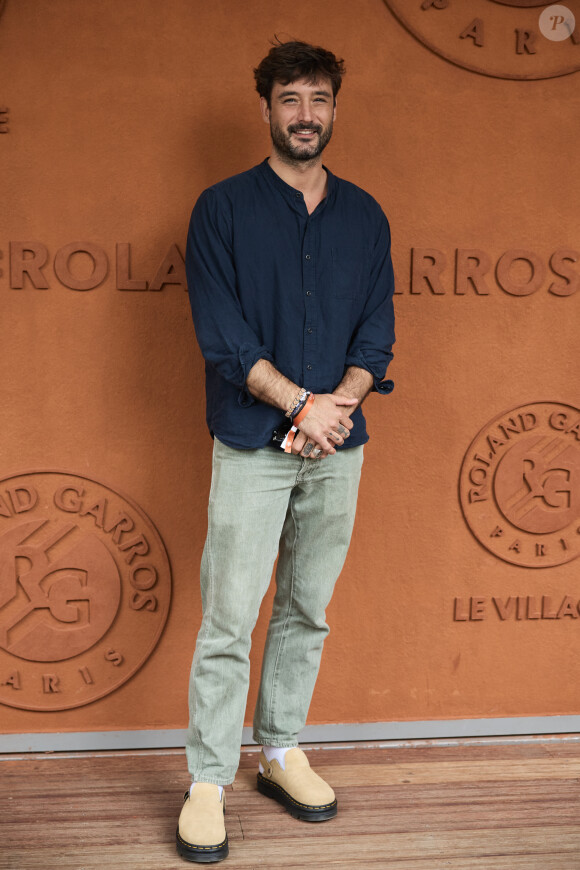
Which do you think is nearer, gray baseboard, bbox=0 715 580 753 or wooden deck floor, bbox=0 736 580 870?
wooden deck floor, bbox=0 736 580 870

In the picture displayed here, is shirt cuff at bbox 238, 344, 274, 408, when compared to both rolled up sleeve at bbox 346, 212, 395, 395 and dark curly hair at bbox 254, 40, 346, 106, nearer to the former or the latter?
rolled up sleeve at bbox 346, 212, 395, 395

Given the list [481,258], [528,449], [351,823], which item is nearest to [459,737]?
[351,823]

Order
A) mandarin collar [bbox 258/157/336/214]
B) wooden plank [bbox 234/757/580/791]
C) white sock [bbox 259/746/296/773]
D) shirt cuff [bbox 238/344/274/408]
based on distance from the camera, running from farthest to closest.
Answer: wooden plank [bbox 234/757/580/791], white sock [bbox 259/746/296/773], mandarin collar [bbox 258/157/336/214], shirt cuff [bbox 238/344/274/408]

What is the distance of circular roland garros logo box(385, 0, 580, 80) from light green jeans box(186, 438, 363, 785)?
1.21 m

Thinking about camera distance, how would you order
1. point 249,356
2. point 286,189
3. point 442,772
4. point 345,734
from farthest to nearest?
1. point 345,734
2. point 442,772
3. point 286,189
4. point 249,356

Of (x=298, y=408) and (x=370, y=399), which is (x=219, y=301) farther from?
(x=370, y=399)

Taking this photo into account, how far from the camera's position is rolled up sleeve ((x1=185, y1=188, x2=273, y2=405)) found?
6.20ft

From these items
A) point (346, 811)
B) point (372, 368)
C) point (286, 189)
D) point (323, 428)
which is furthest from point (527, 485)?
point (286, 189)

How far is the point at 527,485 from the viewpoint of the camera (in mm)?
2543

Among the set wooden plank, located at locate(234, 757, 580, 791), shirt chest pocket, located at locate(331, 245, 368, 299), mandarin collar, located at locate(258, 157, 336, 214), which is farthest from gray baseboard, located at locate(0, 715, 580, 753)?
mandarin collar, located at locate(258, 157, 336, 214)

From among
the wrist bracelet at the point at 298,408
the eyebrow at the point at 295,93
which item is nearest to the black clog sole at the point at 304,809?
the wrist bracelet at the point at 298,408

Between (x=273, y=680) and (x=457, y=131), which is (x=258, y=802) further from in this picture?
(x=457, y=131)

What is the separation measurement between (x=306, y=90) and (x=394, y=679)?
1682 millimetres

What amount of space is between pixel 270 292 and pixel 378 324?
11.7 inches
